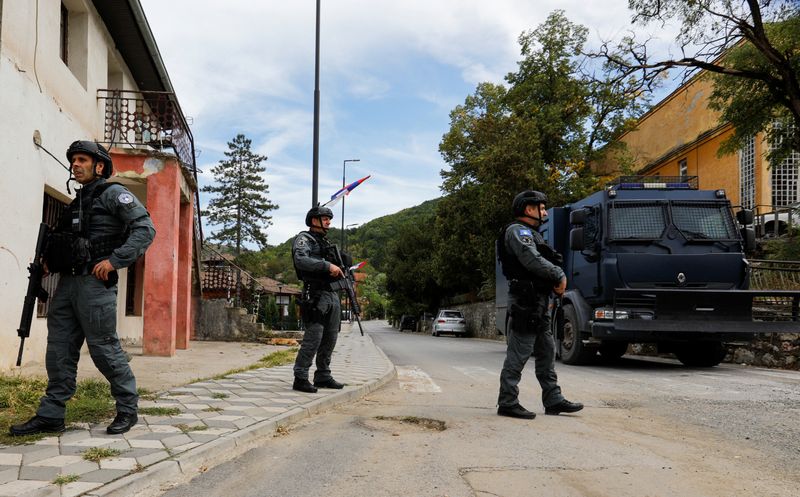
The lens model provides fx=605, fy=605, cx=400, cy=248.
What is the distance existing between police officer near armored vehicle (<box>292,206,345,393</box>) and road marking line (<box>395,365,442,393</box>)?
5.01ft

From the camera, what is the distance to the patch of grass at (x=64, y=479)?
10.2 feet

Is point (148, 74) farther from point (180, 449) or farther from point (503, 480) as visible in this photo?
point (503, 480)

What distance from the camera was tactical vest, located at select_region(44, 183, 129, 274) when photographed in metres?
4.09

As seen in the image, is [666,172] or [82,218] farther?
[666,172]

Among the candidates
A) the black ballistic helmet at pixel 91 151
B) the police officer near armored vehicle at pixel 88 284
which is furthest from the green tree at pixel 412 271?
the police officer near armored vehicle at pixel 88 284

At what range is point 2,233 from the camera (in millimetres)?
7316

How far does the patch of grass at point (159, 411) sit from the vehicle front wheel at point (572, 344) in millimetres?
7018

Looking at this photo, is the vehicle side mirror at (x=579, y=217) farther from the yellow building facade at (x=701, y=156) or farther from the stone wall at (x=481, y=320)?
the stone wall at (x=481, y=320)

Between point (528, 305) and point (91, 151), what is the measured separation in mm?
3681

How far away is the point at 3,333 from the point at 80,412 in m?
3.43

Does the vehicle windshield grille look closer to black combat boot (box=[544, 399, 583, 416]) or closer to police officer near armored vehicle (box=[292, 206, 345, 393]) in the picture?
black combat boot (box=[544, 399, 583, 416])

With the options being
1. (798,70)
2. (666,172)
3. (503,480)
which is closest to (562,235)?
(798,70)

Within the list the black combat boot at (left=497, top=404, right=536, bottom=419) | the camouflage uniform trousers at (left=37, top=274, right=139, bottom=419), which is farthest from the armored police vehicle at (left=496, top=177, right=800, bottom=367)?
the camouflage uniform trousers at (left=37, top=274, right=139, bottom=419)

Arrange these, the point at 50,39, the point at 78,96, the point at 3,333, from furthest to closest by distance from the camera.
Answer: the point at 78,96 → the point at 50,39 → the point at 3,333
